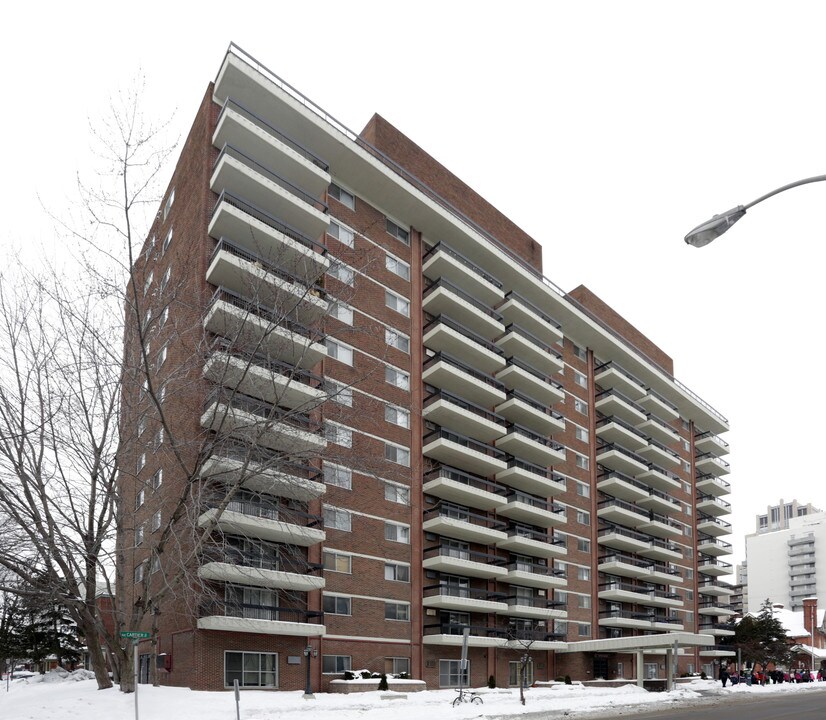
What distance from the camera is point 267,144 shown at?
128ft

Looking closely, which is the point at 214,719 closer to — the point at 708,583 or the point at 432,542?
the point at 432,542

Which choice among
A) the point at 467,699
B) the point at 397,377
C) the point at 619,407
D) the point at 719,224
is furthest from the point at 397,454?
the point at 719,224

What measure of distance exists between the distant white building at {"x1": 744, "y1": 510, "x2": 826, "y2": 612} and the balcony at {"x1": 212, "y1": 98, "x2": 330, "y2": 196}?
162 metres

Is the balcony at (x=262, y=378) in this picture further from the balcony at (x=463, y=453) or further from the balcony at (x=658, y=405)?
the balcony at (x=658, y=405)

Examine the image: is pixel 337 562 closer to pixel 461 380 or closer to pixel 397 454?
pixel 397 454

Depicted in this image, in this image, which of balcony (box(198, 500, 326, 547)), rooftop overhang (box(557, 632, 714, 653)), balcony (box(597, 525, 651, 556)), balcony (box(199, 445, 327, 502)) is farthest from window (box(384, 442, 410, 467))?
balcony (box(597, 525, 651, 556))

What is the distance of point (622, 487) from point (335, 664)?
113ft

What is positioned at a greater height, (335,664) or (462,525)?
(462,525)

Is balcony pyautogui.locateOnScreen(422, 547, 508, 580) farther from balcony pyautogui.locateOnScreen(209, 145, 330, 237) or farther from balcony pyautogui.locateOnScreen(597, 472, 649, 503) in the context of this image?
balcony pyautogui.locateOnScreen(209, 145, 330, 237)

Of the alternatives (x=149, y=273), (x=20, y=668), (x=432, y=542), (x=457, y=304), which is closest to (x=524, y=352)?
(x=457, y=304)

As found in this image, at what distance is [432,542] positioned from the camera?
1790 inches

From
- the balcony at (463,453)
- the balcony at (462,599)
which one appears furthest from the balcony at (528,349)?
the balcony at (462,599)

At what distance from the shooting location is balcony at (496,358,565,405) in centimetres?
5328

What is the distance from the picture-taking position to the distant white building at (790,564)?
559 ft
